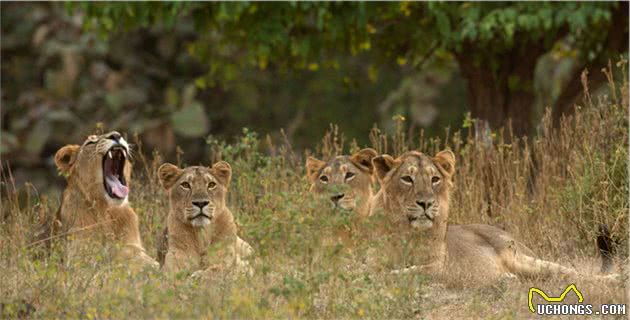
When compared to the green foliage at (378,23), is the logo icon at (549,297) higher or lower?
lower

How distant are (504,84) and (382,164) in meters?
6.82

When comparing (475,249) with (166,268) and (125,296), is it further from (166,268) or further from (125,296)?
(125,296)

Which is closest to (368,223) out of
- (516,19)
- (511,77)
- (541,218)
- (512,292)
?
(512,292)

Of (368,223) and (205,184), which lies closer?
(368,223)

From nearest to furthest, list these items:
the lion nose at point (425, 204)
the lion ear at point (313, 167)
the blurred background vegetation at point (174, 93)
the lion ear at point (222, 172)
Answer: the lion nose at point (425, 204) → the lion ear at point (222, 172) → the lion ear at point (313, 167) → the blurred background vegetation at point (174, 93)

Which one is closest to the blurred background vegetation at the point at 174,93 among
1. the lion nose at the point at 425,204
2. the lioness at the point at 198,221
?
the lioness at the point at 198,221

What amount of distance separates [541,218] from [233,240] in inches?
105

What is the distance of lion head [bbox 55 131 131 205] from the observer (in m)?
10.4

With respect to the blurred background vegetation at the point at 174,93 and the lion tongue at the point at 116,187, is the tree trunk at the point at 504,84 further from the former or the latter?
the lion tongue at the point at 116,187

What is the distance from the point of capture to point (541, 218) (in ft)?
36.5

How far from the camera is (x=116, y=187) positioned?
1045 cm

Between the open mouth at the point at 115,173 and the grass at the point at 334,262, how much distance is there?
0.38 meters

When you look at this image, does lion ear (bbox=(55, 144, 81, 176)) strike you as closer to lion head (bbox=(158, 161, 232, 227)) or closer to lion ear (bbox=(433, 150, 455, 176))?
lion head (bbox=(158, 161, 232, 227))

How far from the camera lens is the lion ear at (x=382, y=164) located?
9586 mm
